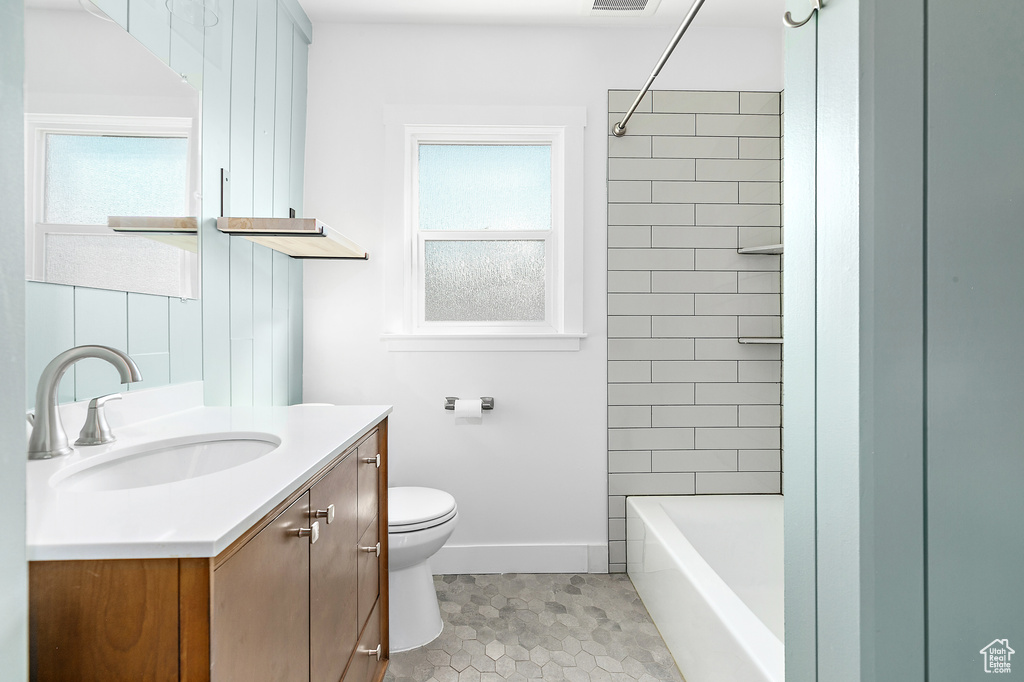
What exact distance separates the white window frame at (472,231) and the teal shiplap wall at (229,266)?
0.41 metres

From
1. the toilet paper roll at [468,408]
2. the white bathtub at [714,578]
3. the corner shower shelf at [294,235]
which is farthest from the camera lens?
the toilet paper roll at [468,408]

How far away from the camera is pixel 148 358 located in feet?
4.16

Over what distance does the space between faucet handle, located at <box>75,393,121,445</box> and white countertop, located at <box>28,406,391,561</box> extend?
18mm

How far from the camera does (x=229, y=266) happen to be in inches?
63.9

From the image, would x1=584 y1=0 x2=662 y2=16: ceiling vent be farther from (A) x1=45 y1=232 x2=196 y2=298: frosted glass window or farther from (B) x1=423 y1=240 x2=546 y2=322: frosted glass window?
(A) x1=45 y1=232 x2=196 y2=298: frosted glass window

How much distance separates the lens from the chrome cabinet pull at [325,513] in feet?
3.18

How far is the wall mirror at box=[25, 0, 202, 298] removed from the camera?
979 millimetres

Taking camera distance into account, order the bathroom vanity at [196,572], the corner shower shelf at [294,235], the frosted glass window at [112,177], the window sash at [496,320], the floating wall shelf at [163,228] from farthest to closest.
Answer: the window sash at [496,320] < the corner shower shelf at [294,235] < the floating wall shelf at [163,228] < the frosted glass window at [112,177] < the bathroom vanity at [196,572]

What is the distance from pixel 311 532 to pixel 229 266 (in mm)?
1042

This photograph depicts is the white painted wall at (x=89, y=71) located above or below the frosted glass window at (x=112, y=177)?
above

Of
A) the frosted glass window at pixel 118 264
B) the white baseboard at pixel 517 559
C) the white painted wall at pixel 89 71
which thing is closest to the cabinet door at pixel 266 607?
the frosted glass window at pixel 118 264
